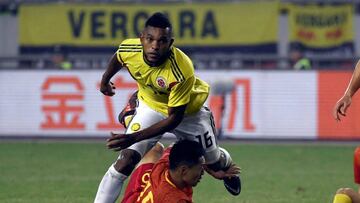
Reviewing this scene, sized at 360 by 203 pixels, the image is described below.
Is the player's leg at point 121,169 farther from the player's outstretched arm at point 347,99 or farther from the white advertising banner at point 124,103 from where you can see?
the white advertising banner at point 124,103

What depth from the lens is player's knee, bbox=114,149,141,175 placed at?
35.0 ft

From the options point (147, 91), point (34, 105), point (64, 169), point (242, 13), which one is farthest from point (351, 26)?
point (147, 91)

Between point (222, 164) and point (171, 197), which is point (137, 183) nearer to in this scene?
point (171, 197)

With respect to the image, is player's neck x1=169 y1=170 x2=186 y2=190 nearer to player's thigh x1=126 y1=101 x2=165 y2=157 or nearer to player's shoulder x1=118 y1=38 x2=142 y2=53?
player's thigh x1=126 y1=101 x2=165 y2=157

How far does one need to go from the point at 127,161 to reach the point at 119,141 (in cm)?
66

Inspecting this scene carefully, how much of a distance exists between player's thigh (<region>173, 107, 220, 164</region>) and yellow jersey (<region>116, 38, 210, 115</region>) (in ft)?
0.44

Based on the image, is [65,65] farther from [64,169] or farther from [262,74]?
[64,169]

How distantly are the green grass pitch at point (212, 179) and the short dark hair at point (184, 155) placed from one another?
14.2ft

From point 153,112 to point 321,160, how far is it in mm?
8596

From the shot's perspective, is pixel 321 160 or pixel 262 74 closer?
pixel 321 160

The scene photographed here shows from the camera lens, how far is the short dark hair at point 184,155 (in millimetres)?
8633

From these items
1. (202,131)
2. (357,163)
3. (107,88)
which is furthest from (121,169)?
(357,163)

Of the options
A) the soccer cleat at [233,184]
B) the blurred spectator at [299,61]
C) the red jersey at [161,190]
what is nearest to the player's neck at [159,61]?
the red jersey at [161,190]

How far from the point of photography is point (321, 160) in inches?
758
